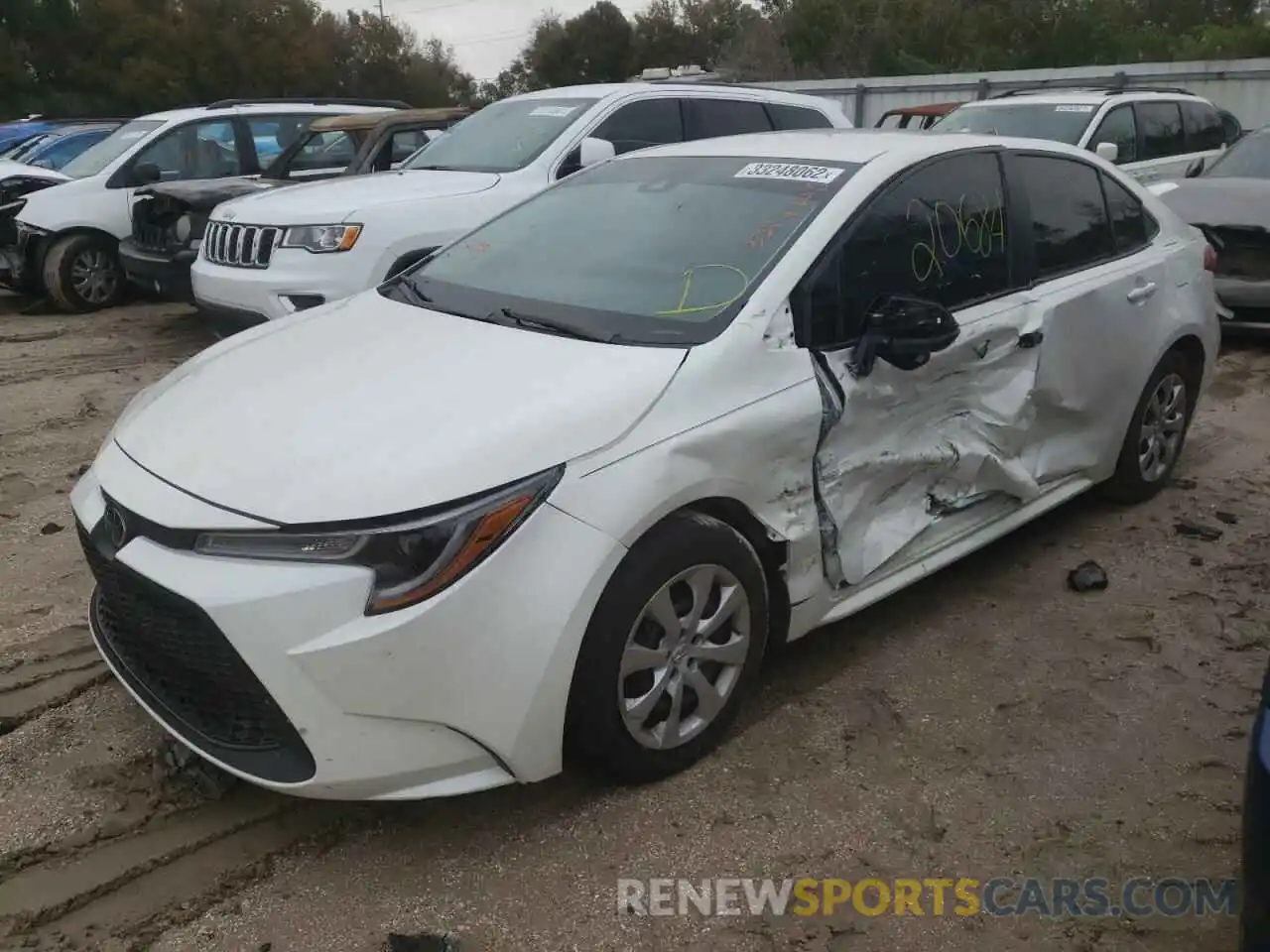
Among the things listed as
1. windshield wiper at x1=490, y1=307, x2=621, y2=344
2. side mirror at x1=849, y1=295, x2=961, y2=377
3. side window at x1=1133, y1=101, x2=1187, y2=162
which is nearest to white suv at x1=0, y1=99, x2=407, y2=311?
windshield wiper at x1=490, y1=307, x2=621, y2=344

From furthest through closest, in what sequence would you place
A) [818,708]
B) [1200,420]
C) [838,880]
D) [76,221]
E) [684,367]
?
[76,221]
[1200,420]
[818,708]
[684,367]
[838,880]

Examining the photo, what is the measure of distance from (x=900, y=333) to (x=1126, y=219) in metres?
1.99

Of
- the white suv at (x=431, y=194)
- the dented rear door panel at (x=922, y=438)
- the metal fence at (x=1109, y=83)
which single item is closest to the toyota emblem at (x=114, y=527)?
the dented rear door panel at (x=922, y=438)

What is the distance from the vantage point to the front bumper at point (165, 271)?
312 inches

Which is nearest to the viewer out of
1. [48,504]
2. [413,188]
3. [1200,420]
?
[48,504]

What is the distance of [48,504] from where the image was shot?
→ 16.4 feet

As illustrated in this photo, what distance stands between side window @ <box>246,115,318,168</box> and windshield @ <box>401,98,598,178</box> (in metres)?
2.71

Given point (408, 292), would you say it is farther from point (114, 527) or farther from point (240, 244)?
point (240, 244)

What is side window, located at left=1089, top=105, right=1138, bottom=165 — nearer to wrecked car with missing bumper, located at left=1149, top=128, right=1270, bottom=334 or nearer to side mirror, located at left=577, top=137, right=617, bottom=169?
A: wrecked car with missing bumper, located at left=1149, top=128, right=1270, bottom=334

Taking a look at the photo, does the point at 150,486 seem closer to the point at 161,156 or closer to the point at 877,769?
the point at 877,769

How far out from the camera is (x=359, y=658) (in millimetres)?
2406

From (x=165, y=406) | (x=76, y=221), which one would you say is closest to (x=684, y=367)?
(x=165, y=406)

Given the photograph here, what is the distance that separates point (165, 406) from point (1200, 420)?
18.3ft

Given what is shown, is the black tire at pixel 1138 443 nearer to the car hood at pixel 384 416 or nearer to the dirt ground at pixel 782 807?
the dirt ground at pixel 782 807
